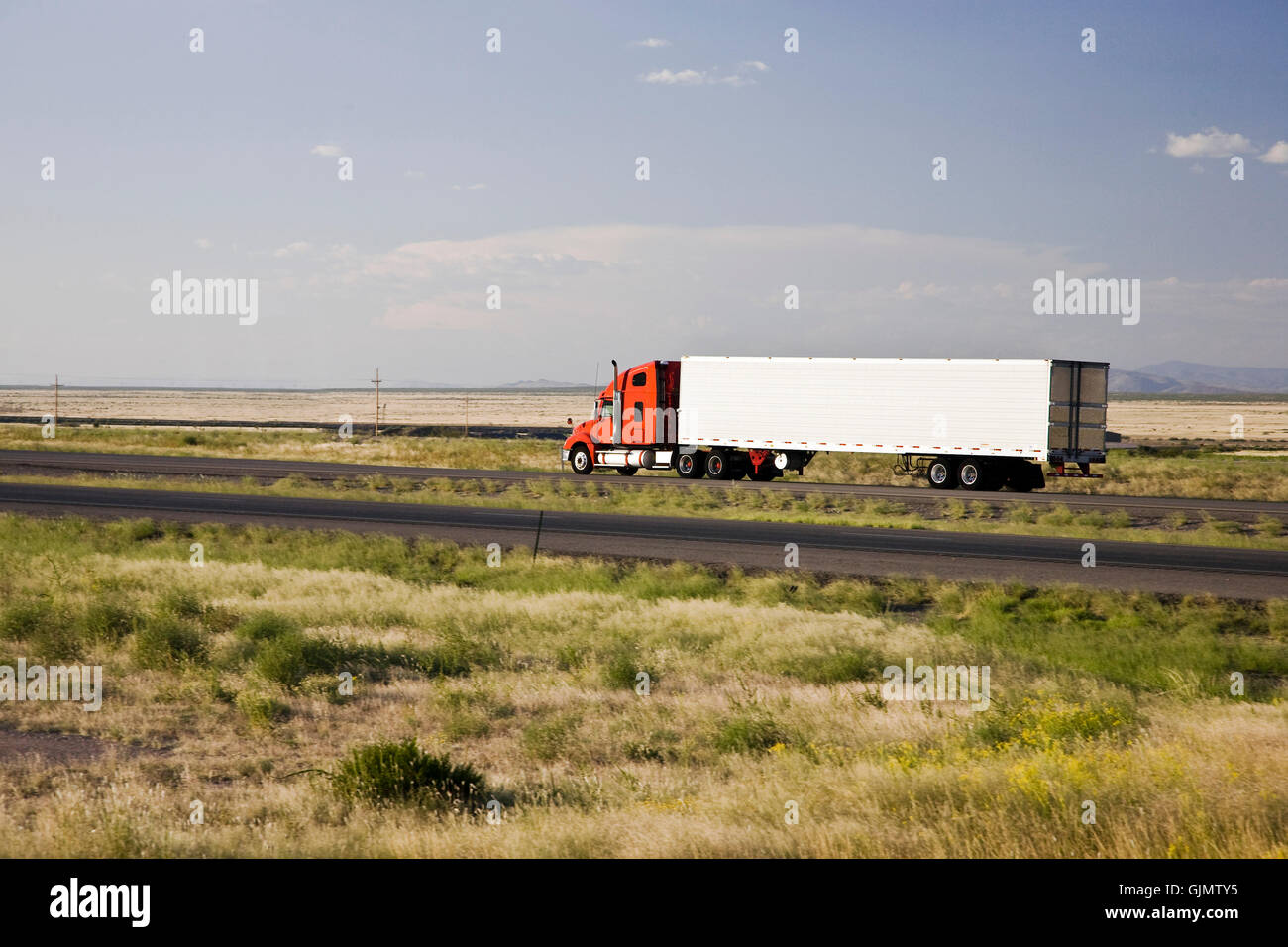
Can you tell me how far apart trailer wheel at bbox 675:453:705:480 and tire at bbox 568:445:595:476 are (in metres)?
3.59

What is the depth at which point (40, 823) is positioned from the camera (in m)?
6.88

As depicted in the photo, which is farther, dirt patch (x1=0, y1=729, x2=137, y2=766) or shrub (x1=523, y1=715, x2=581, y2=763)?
shrub (x1=523, y1=715, x2=581, y2=763)

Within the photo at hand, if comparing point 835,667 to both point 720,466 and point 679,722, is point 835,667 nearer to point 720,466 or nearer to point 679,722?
point 679,722

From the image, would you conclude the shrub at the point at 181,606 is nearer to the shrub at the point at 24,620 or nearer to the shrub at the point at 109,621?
the shrub at the point at 109,621

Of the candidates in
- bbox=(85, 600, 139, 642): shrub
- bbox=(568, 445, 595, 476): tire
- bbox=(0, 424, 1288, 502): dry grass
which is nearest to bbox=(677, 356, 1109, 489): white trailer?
bbox=(0, 424, 1288, 502): dry grass

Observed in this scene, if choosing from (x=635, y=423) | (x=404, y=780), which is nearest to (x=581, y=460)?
(x=635, y=423)

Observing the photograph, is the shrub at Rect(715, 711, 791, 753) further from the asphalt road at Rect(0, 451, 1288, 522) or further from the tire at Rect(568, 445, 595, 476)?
the tire at Rect(568, 445, 595, 476)

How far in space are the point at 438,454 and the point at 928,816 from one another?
49367mm

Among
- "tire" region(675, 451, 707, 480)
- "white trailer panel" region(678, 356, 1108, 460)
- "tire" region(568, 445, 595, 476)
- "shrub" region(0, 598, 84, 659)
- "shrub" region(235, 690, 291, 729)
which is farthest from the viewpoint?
"tire" region(568, 445, 595, 476)

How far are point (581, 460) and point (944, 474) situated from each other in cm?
1348

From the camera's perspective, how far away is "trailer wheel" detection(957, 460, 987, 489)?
35.2 metres

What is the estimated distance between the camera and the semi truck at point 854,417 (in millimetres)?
33750

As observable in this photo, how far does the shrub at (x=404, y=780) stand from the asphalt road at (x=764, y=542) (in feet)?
39.5

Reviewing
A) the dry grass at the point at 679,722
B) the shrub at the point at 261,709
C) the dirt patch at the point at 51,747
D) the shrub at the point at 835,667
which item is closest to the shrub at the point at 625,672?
the dry grass at the point at 679,722
